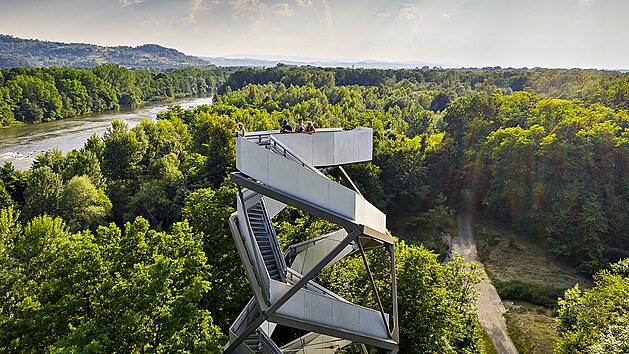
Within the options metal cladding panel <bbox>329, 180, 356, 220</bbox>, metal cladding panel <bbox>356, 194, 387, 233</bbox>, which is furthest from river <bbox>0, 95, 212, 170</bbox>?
metal cladding panel <bbox>329, 180, 356, 220</bbox>

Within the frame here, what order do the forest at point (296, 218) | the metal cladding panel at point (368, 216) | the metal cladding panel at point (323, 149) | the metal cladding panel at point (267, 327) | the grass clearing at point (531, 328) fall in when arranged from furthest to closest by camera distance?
1. the grass clearing at point (531, 328)
2. the metal cladding panel at point (267, 327)
3. the forest at point (296, 218)
4. the metal cladding panel at point (323, 149)
5. the metal cladding panel at point (368, 216)

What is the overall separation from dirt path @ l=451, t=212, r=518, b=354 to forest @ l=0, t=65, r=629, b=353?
9.18ft

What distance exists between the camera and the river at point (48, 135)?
5956 cm

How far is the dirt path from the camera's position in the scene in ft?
87.8

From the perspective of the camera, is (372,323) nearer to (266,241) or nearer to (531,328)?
(266,241)

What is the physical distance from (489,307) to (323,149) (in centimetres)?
2428

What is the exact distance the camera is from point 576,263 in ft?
130

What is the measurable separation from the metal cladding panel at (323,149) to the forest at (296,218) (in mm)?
6356

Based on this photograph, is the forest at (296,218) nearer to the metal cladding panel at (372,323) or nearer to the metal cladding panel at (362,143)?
the metal cladding panel at (372,323)

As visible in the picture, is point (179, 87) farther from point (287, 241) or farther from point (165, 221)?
point (287, 241)

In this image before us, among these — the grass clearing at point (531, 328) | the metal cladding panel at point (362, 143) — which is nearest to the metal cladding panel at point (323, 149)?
the metal cladding panel at point (362, 143)

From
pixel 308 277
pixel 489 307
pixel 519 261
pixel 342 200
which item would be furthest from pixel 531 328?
pixel 342 200

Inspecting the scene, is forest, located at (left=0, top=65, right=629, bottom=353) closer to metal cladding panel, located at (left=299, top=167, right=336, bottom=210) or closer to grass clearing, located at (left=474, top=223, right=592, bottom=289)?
grass clearing, located at (left=474, top=223, right=592, bottom=289)

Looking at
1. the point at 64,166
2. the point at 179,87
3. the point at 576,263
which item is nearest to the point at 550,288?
the point at 576,263
